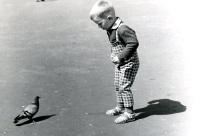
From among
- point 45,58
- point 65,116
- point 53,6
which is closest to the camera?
point 65,116

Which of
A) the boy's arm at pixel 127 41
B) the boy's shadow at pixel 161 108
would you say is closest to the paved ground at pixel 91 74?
the boy's shadow at pixel 161 108

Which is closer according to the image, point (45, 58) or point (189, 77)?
point (189, 77)

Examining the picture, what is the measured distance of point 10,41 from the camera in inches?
422

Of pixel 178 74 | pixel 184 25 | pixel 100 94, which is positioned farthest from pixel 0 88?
pixel 184 25

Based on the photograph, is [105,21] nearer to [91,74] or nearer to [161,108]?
[161,108]

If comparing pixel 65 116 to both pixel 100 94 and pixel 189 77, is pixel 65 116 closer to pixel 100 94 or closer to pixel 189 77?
pixel 100 94

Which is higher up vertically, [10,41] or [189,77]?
[189,77]

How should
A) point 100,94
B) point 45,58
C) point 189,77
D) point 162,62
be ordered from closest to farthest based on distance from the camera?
point 100,94
point 189,77
point 162,62
point 45,58

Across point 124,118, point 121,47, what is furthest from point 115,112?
point 121,47

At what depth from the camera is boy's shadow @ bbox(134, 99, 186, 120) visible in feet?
18.4

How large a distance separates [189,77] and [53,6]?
10.1m

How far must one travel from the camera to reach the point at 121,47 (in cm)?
511

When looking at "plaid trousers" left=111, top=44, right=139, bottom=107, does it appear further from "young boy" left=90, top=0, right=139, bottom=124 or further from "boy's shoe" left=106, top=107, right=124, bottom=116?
"boy's shoe" left=106, top=107, right=124, bottom=116

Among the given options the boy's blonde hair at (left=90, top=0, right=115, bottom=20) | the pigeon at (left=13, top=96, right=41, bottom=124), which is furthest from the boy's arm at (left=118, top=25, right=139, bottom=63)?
the pigeon at (left=13, top=96, right=41, bottom=124)
